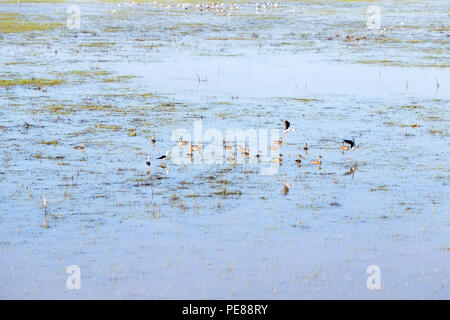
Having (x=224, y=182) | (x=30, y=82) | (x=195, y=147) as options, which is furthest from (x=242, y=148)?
(x=30, y=82)

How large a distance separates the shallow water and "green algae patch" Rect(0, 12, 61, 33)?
11.4 metres

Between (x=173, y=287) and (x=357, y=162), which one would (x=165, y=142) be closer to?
(x=357, y=162)

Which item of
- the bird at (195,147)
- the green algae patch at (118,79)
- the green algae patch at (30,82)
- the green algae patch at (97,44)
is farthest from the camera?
the green algae patch at (97,44)

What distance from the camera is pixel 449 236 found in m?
13.8

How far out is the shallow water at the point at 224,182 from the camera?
480 inches

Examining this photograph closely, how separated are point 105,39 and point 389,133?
81.3 feet

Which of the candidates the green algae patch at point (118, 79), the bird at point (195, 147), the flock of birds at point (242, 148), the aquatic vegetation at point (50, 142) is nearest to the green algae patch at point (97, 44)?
the green algae patch at point (118, 79)

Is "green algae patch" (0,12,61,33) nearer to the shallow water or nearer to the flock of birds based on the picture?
the shallow water

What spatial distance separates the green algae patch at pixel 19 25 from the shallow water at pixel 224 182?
1141 cm

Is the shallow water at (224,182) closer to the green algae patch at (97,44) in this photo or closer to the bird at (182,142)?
the bird at (182,142)

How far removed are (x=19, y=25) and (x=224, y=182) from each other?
3521 centimetres

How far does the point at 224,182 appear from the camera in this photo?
54.9 ft

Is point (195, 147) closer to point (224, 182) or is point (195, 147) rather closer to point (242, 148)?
point (242, 148)
